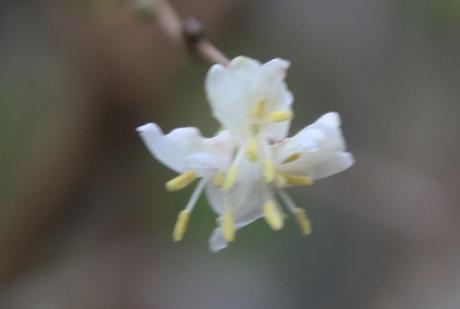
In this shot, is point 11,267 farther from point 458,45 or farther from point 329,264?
point 458,45

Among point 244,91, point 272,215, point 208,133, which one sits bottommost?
point 208,133

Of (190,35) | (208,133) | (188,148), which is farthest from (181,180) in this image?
(208,133)

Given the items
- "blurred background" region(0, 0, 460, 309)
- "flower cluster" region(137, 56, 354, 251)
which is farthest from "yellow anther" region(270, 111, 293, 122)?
"blurred background" region(0, 0, 460, 309)

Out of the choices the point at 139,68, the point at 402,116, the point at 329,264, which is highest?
the point at 139,68

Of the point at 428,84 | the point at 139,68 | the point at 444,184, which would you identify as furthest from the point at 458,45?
the point at 139,68

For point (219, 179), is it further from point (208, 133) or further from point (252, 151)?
point (208, 133)

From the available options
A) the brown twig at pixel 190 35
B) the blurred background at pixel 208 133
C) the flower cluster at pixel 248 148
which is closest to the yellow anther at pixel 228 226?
the flower cluster at pixel 248 148

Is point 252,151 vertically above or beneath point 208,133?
above

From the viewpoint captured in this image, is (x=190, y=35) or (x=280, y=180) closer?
Result: (x=280, y=180)
